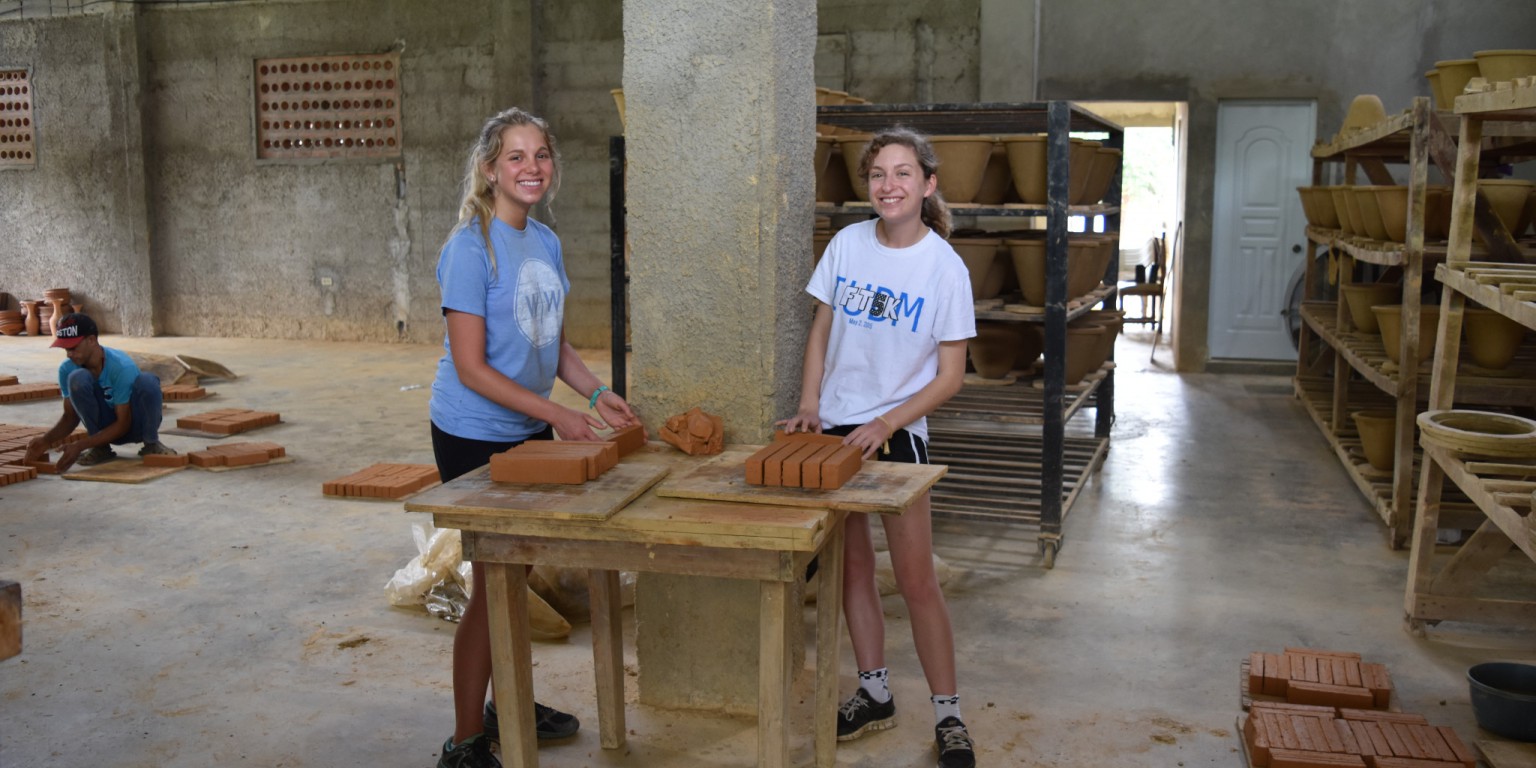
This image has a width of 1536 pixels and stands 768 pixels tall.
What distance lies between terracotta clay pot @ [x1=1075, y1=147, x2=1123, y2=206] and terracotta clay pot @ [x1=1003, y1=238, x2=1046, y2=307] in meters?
0.59

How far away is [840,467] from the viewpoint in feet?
9.48

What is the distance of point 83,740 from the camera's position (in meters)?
3.64

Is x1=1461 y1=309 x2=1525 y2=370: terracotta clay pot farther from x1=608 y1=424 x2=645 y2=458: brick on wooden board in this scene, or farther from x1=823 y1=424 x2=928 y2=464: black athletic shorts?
x1=608 y1=424 x2=645 y2=458: brick on wooden board

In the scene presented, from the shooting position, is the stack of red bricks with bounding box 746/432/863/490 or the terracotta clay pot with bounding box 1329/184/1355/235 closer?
the stack of red bricks with bounding box 746/432/863/490

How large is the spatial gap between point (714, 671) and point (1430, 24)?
30.8 ft


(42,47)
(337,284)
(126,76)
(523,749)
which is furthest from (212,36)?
(523,749)

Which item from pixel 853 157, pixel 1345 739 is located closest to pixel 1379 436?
pixel 853 157

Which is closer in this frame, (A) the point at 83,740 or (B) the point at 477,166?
(B) the point at 477,166

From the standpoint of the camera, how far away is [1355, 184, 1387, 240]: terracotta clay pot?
21.5 ft

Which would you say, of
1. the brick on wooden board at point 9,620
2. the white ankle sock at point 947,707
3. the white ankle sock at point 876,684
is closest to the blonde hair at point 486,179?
the brick on wooden board at point 9,620

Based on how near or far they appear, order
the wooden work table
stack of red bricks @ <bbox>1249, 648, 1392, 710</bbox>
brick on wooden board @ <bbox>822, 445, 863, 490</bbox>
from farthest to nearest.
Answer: stack of red bricks @ <bbox>1249, 648, 1392, 710</bbox> < brick on wooden board @ <bbox>822, 445, 863, 490</bbox> < the wooden work table

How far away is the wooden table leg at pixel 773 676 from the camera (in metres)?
2.79

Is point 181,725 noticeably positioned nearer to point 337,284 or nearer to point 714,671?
point 714,671

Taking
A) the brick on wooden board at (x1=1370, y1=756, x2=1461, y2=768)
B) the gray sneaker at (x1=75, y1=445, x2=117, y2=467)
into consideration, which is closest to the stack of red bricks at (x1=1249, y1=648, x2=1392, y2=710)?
the brick on wooden board at (x1=1370, y1=756, x2=1461, y2=768)
